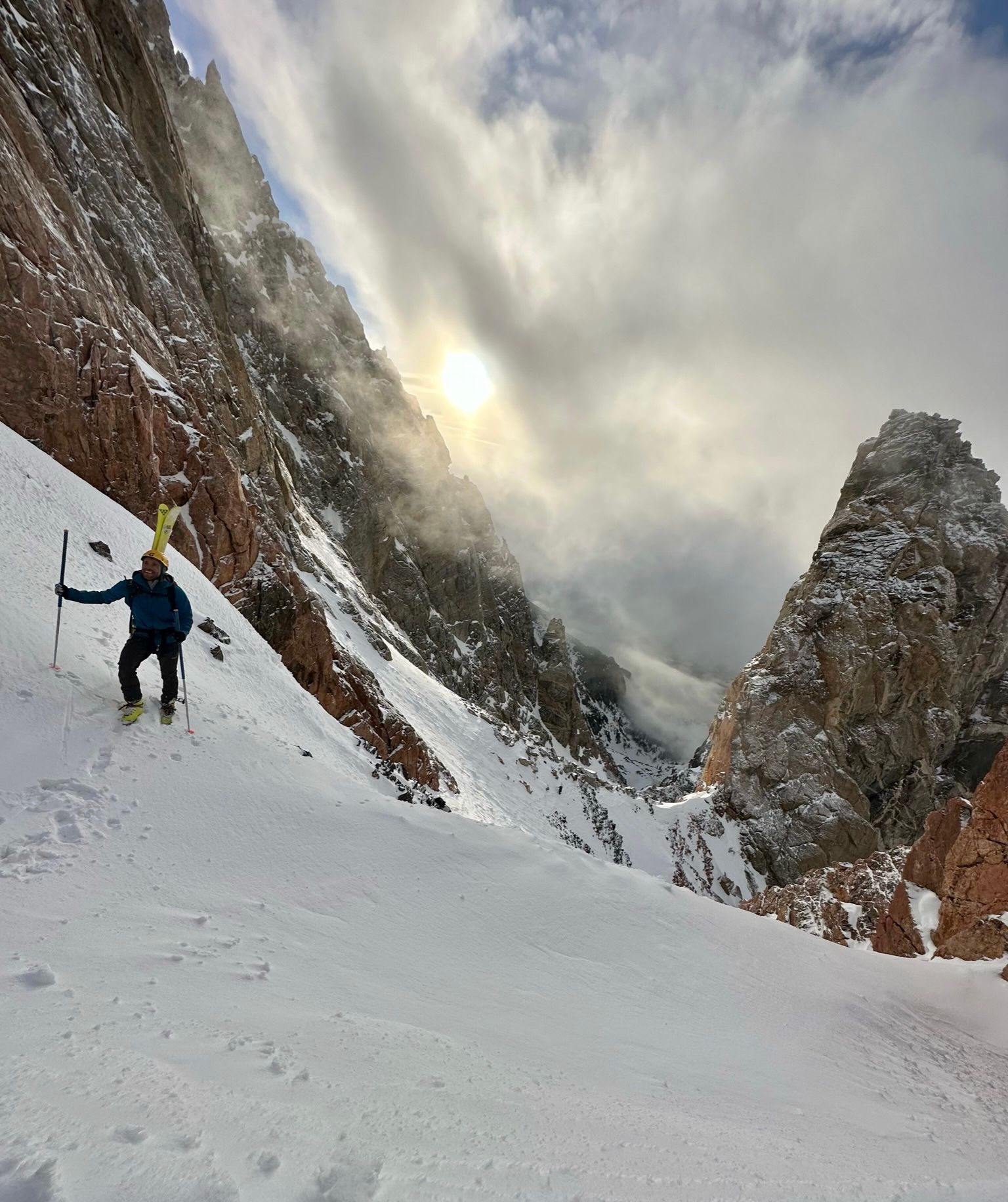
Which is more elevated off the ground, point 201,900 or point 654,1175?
point 201,900

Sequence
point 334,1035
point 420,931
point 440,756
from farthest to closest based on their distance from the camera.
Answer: point 440,756 < point 420,931 < point 334,1035

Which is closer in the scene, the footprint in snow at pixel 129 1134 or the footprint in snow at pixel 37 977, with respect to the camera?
the footprint in snow at pixel 129 1134

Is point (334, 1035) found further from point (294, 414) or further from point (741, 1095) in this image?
point (294, 414)

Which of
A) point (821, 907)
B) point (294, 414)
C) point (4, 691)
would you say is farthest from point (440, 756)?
point (294, 414)

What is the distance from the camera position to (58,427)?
55.0ft

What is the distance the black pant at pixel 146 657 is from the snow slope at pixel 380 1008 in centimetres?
29

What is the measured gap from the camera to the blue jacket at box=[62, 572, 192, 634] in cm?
646

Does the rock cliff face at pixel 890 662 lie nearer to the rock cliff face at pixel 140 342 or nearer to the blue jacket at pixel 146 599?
the rock cliff face at pixel 140 342

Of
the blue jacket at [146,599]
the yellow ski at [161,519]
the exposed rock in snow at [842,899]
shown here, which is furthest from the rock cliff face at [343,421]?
the blue jacket at [146,599]

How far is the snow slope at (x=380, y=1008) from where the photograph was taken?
1.93 meters

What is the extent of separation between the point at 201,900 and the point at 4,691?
311cm

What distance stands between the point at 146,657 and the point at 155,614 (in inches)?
20.1

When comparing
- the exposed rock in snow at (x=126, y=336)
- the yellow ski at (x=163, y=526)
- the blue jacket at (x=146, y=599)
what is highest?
the exposed rock in snow at (x=126, y=336)

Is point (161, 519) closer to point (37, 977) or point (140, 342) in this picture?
point (37, 977)
